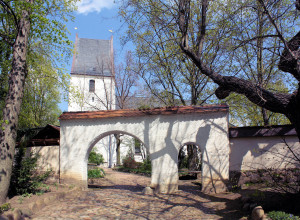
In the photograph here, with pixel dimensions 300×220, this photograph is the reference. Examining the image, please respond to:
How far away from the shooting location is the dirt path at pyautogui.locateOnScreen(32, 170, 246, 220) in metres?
6.99

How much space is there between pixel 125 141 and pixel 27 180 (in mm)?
22424

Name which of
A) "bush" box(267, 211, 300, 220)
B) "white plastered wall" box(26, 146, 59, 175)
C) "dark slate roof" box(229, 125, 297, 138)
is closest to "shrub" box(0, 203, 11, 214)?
"white plastered wall" box(26, 146, 59, 175)

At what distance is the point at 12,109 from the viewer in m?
7.50

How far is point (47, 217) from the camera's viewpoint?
663 centimetres

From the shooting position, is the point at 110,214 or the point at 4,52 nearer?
the point at 110,214

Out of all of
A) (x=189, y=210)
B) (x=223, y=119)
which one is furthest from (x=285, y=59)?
(x=189, y=210)

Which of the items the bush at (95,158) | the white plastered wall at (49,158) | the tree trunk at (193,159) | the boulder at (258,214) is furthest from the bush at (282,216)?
the bush at (95,158)

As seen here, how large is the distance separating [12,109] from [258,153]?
8454mm

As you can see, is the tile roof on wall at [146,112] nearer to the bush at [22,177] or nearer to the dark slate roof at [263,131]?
the dark slate roof at [263,131]

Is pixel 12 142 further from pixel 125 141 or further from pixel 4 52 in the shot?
pixel 125 141

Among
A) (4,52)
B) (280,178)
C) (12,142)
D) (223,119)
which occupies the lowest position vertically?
(280,178)

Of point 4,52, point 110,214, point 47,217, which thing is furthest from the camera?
point 4,52

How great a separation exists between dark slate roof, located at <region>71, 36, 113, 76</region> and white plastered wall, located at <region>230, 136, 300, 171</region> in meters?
23.0

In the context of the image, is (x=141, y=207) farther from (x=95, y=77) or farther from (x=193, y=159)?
(x=95, y=77)
